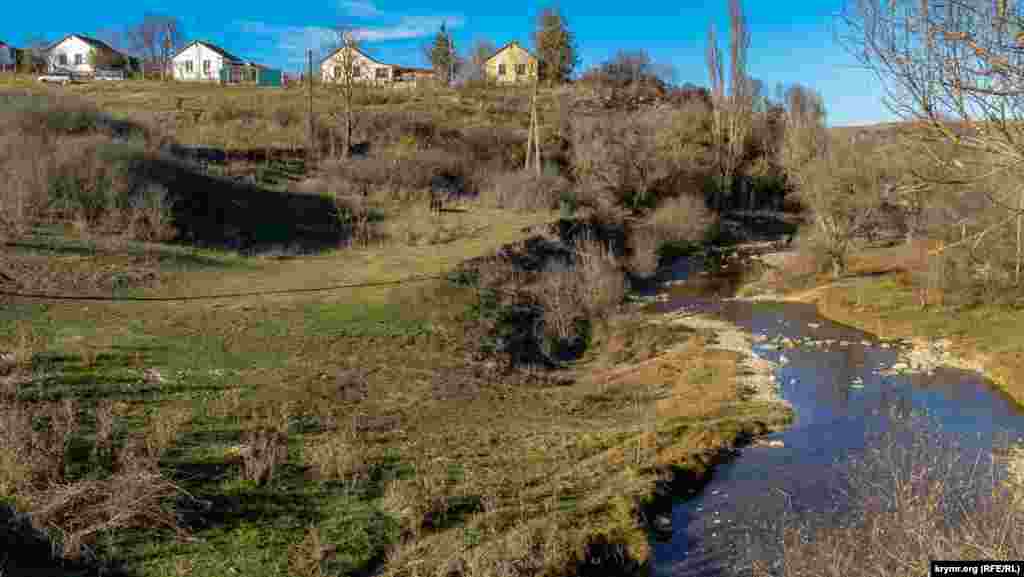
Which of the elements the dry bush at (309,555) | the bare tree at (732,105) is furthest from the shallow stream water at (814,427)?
the bare tree at (732,105)

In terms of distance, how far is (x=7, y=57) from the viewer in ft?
288

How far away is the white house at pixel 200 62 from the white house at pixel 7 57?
1768 cm

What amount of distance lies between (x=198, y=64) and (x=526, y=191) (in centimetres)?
6050

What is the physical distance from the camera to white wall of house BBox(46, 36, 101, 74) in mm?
84500

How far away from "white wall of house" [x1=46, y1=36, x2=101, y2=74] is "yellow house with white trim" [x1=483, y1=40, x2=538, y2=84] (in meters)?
44.6

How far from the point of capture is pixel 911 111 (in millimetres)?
4715

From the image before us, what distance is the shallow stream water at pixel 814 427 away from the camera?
36.0ft

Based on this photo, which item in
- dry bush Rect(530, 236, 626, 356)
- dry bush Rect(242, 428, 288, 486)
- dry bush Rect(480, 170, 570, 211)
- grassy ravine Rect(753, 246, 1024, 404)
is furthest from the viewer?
dry bush Rect(480, 170, 570, 211)

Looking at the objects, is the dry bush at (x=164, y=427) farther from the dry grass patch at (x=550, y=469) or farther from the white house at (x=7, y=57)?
the white house at (x=7, y=57)

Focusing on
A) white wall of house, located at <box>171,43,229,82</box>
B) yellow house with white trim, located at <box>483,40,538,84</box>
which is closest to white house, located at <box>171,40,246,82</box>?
white wall of house, located at <box>171,43,229,82</box>

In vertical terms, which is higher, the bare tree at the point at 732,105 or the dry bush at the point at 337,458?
the bare tree at the point at 732,105

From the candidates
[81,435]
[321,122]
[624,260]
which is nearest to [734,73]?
[624,260]

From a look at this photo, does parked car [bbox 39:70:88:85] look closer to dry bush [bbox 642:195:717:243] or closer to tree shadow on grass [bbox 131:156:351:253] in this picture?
tree shadow on grass [bbox 131:156:351:253]

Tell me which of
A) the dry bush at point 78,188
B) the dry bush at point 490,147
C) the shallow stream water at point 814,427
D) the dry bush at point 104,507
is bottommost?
the shallow stream water at point 814,427
